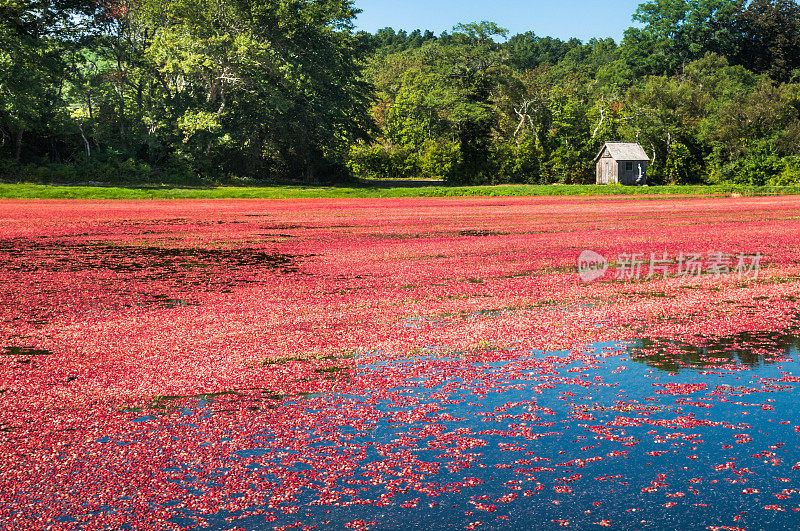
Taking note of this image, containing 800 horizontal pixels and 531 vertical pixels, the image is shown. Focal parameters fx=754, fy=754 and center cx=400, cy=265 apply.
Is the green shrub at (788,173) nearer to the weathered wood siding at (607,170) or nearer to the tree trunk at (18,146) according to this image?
the weathered wood siding at (607,170)

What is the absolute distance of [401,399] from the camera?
202 inches

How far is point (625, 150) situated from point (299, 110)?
101 feet

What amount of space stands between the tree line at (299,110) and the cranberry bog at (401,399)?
41.2 metres

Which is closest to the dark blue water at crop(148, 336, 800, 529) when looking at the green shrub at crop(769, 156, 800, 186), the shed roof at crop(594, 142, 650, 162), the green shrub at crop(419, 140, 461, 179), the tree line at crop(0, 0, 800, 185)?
the tree line at crop(0, 0, 800, 185)

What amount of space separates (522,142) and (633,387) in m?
73.3

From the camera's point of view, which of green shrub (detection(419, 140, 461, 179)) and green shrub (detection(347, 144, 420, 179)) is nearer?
green shrub (detection(419, 140, 461, 179))

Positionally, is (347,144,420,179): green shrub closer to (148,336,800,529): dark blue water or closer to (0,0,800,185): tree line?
(0,0,800,185): tree line

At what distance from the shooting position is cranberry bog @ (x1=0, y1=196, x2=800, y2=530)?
350 cm

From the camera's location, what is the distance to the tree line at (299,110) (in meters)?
49.7

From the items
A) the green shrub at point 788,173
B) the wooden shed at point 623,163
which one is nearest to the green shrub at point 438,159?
the wooden shed at point 623,163

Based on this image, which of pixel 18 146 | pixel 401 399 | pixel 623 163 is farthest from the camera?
pixel 623 163

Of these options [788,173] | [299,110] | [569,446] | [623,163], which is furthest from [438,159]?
[569,446]

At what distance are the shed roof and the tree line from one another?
203 cm

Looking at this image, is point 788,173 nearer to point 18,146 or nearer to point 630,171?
point 630,171
